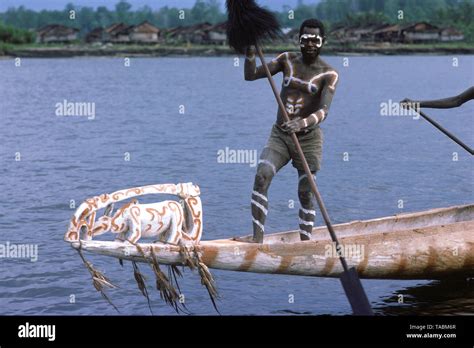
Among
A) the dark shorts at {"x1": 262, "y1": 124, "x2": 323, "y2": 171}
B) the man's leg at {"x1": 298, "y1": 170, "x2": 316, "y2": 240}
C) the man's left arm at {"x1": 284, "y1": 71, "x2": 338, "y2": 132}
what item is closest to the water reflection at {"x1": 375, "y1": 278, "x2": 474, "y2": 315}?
the man's leg at {"x1": 298, "y1": 170, "x2": 316, "y2": 240}

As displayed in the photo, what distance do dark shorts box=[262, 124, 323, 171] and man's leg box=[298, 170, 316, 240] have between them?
0.18 m

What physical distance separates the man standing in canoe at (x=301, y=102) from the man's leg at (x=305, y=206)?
211 mm

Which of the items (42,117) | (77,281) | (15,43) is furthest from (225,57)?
(77,281)

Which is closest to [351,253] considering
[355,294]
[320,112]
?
[355,294]

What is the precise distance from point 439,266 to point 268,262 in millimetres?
2297

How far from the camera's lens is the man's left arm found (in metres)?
12.1

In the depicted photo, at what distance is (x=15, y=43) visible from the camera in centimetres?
14425

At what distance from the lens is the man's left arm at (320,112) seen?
12141 millimetres

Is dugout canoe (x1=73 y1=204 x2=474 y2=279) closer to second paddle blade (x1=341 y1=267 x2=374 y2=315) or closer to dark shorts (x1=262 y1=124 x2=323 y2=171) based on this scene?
second paddle blade (x1=341 y1=267 x2=374 y2=315)

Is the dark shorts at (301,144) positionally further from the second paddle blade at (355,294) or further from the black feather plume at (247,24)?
the second paddle blade at (355,294)

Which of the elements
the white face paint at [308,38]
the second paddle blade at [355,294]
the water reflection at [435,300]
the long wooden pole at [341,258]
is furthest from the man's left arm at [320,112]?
the water reflection at [435,300]

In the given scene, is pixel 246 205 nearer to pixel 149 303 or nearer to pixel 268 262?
pixel 149 303

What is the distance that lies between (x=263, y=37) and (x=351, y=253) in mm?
2636

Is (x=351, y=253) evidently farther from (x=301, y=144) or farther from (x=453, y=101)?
(x=453, y=101)
